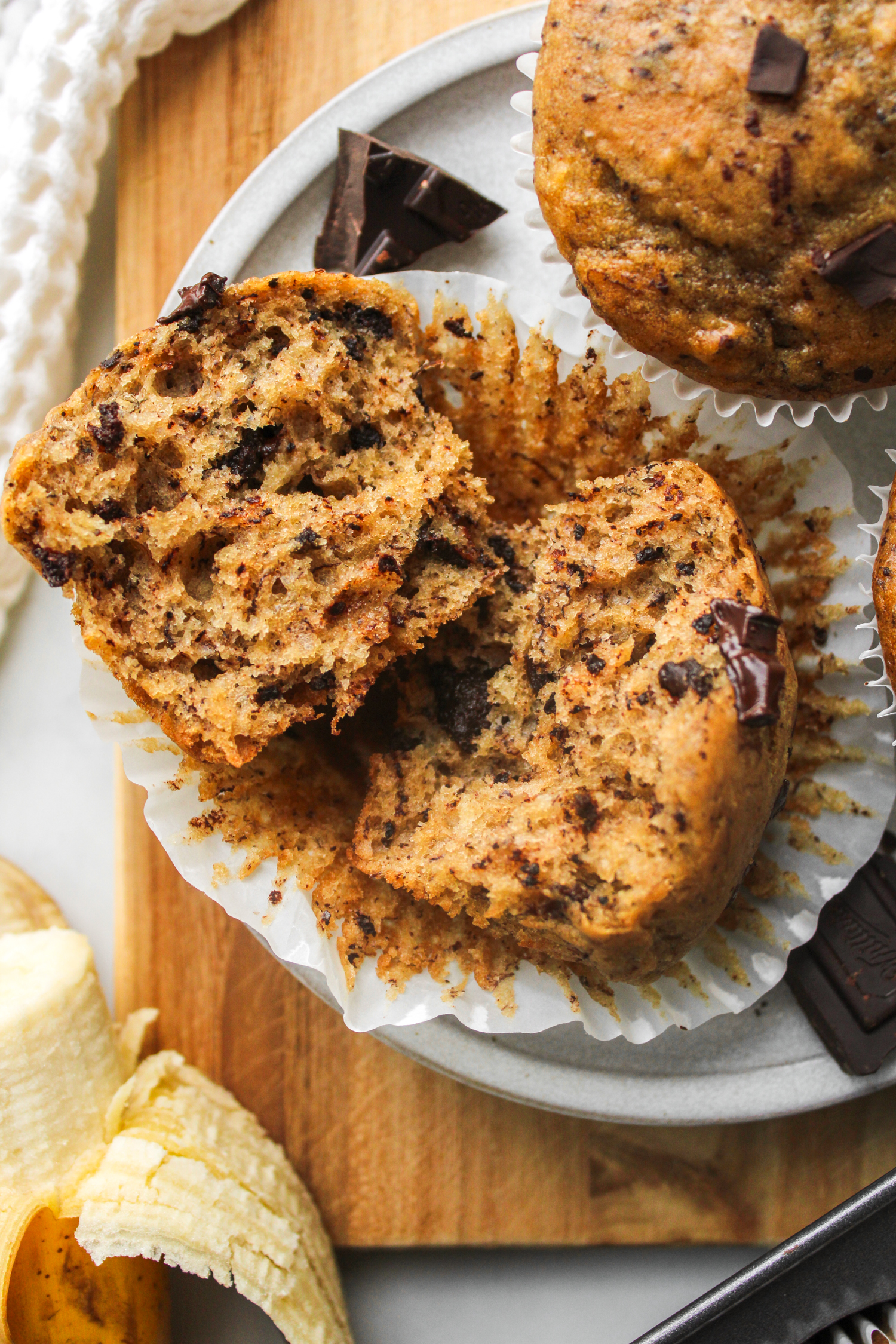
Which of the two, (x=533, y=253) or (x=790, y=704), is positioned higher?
(x=533, y=253)

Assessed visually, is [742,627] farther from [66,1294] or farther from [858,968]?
[66,1294]

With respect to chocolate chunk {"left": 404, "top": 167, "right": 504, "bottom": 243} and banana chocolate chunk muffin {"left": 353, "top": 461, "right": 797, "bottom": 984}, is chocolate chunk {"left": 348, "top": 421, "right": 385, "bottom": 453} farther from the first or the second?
chocolate chunk {"left": 404, "top": 167, "right": 504, "bottom": 243}

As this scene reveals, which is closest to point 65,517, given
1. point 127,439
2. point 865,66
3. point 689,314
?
point 127,439

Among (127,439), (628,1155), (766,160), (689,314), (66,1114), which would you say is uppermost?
(766,160)

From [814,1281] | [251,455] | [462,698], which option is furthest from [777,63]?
[814,1281]

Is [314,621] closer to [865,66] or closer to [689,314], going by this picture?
[689,314]

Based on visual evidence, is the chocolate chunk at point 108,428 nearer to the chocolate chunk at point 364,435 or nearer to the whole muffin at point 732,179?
the chocolate chunk at point 364,435
